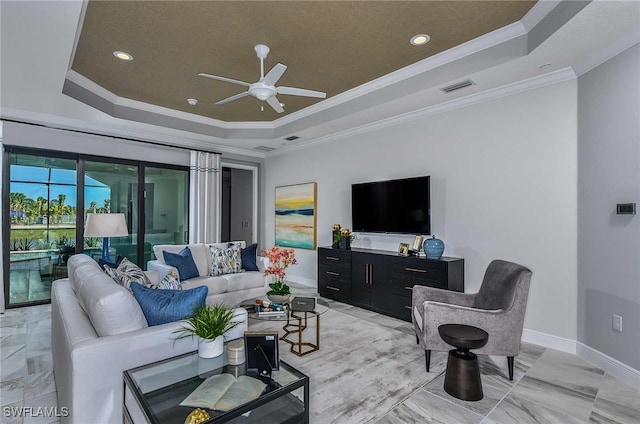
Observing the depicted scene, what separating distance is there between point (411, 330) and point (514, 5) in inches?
129

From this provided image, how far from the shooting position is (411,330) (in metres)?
3.67

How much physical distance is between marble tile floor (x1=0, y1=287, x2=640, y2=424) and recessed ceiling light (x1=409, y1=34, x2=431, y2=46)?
3036 millimetres

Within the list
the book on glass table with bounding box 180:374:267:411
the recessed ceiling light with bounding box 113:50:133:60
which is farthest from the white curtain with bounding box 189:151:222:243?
the book on glass table with bounding box 180:374:267:411

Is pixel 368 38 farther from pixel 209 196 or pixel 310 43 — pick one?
pixel 209 196

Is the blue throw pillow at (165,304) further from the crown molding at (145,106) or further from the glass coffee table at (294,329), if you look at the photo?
the crown molding at (145,106)

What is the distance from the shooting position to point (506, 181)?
3574 millimetres

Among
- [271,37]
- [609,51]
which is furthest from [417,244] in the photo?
[271,37]

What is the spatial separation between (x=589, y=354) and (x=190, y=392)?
3434 mm

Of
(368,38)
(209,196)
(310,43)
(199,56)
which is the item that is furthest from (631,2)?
(209,196)

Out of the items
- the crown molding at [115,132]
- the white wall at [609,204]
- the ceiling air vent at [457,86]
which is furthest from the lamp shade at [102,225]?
the white wall at [609,204]

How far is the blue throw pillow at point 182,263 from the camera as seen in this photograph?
4199 mm

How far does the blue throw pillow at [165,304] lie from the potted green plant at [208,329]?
0.38ft

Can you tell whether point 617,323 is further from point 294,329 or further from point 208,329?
point 208,329

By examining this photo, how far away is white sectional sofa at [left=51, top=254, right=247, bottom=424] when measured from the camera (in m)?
1.56
